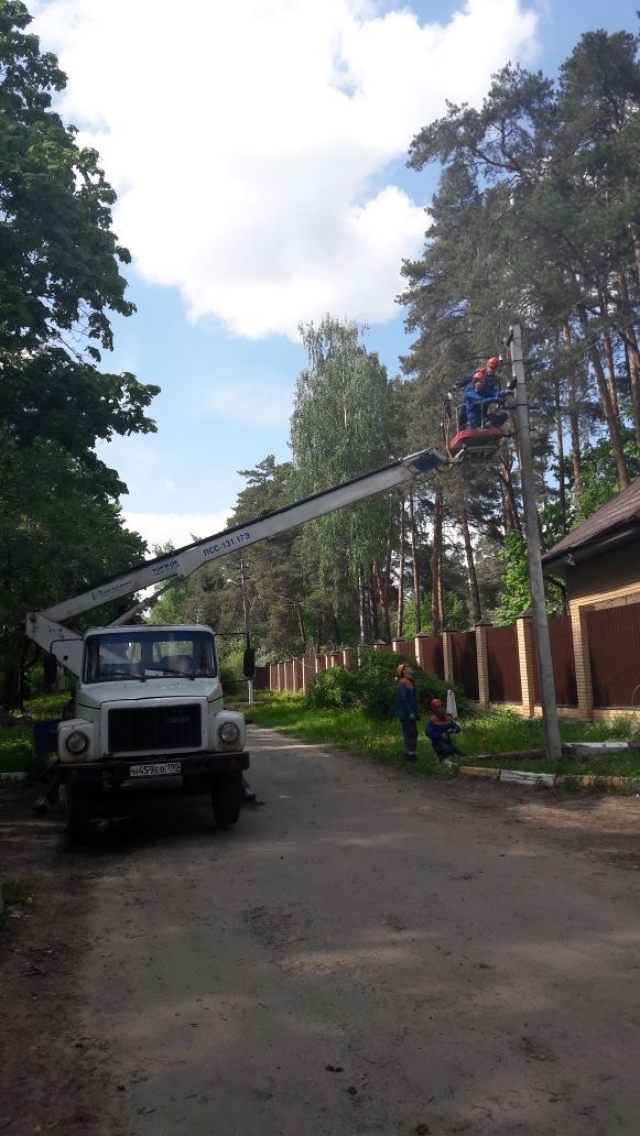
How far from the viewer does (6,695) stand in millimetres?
35344

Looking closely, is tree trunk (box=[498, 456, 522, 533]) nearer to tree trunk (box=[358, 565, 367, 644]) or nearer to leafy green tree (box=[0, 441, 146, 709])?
tree trunk (box=[358, 565, 367, 644])

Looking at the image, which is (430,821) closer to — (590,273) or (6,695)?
(590,273)

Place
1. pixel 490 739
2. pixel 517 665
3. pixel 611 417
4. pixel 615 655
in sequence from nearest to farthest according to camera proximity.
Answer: pixel 490 739, pixel 615 655, pixel 517 665, pixel 611 417

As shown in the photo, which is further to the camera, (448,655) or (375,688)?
(448,655)

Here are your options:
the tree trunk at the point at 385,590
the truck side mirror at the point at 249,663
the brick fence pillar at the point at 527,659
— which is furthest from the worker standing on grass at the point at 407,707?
the tree trunk at the point at 385,590

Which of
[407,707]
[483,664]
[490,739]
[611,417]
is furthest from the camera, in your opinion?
[611,417]

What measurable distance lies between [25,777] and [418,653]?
1527cm

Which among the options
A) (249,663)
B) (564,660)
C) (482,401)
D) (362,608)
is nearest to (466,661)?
(564,660)

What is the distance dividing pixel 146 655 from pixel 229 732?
1.65 meters

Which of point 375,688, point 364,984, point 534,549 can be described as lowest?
point 364,984

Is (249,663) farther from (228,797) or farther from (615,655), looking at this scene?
(615,655)

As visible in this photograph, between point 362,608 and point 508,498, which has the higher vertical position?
point 508,498

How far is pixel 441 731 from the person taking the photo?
12.5 metres

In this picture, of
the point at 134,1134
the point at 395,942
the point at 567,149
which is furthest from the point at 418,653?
the point at 134,1134
